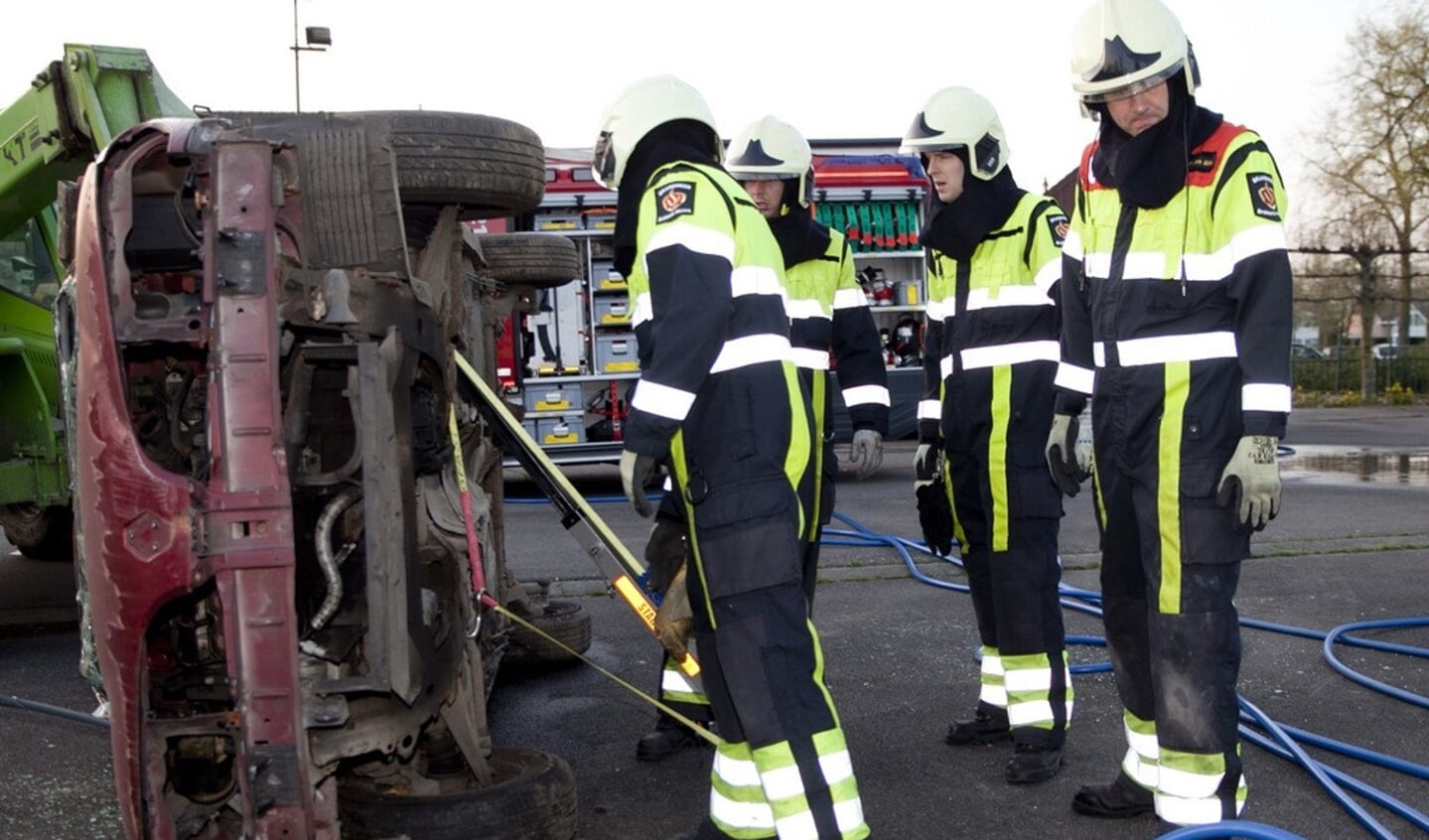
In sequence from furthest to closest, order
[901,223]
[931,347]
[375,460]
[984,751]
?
[901,223], [931,347], [984,751], [375,460]

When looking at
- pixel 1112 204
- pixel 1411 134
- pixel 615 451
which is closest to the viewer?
pixel 1112 204

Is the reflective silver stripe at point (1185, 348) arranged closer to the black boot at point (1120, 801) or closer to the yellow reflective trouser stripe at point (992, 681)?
the black boot at point (1120, 801)

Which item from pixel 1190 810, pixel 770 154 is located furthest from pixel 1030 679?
pixel 770 154

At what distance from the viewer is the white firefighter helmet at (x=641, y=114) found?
135 inches

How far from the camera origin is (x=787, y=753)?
316 centimetres

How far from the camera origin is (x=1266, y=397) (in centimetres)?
322

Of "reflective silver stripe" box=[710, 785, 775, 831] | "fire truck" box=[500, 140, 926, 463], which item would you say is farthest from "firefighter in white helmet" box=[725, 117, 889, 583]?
"fire truck" box=[500, 140, 926, 463]

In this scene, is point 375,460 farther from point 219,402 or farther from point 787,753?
point 787,753

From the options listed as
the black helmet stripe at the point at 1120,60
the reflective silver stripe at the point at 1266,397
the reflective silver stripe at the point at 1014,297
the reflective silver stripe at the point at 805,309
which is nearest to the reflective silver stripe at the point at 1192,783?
the reflective silver stripe at the point at 1266,397

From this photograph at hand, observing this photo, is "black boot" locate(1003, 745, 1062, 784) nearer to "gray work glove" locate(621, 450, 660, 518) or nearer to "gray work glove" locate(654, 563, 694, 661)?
"gray work glove" locate(654, 563, 694, 661)

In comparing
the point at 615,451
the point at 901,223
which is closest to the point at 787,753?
the point at 615,451

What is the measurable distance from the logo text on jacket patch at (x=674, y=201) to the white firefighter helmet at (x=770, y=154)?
1489 mm

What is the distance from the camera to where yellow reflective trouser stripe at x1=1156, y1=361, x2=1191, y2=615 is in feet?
11.0

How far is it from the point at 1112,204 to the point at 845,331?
5.29ft
